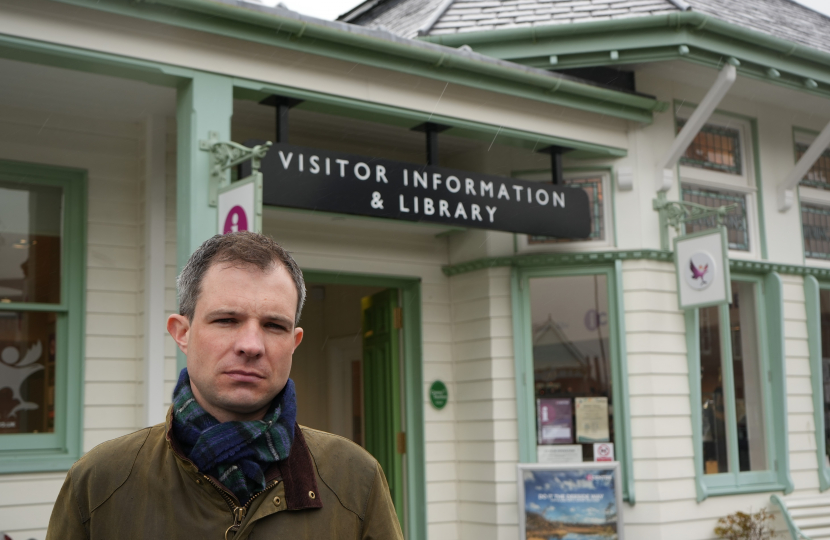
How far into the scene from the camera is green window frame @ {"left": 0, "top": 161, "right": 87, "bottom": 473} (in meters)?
5.93

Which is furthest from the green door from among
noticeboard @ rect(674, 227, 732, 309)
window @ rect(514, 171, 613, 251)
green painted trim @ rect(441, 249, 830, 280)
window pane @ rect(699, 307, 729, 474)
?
window pane @ rect(699, 307, 729, 474)

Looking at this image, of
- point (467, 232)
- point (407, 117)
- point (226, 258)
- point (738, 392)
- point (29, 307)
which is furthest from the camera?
point (738, 392)

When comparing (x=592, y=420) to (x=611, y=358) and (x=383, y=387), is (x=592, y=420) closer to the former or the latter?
(x=611, y=358)

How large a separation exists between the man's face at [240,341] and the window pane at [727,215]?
6772 mm

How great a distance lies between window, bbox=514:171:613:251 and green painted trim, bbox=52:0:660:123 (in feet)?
2.12

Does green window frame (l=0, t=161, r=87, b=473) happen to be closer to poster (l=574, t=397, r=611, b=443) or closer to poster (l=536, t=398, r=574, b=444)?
poster (l=536, t=398, r=574, b=444)

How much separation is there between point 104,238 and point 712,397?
18.0ft

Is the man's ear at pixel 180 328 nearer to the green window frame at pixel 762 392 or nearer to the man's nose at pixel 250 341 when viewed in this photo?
the man's nose at pixel 250 341

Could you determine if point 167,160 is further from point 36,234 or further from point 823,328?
point 823,328

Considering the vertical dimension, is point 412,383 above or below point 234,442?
above

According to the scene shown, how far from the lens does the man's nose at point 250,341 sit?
5.80 feet

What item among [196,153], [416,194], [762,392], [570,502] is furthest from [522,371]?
[196,153]

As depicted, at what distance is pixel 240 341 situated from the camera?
5.82 feet

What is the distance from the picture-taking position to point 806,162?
27.4ft
